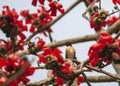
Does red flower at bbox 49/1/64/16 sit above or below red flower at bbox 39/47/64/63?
above

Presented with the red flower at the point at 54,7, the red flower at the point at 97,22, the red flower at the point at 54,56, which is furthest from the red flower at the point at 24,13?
the red flower at the point at 54,56

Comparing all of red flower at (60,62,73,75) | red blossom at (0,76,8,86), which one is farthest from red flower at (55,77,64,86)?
red blossom at (0,76,8,86)

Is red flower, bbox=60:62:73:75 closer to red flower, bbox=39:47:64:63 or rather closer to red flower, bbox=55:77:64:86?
red flower, bbox=39:47:64:63

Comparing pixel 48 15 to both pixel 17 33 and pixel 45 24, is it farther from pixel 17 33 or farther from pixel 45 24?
pixel 17 33

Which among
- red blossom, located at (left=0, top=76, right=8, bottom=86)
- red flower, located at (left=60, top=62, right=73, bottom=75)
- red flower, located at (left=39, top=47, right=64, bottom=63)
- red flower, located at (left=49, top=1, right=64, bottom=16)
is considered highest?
red flower, located at (left=49, top=1, right=64, bottom=16)

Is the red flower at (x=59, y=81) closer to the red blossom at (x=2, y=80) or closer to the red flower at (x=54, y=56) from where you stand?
the red flower at (x=54, y=56)

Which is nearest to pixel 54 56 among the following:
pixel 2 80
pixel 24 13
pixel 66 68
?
pixel 66 68

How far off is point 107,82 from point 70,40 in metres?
0.92

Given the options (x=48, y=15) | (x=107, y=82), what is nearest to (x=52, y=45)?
(x=107, y=82)

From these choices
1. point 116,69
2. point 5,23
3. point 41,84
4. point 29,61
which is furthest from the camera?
point 116,69

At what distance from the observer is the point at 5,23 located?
354 centimetres

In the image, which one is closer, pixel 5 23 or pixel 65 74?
pixel 65 74

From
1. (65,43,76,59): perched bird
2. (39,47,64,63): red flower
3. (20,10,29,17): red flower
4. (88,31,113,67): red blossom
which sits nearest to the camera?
(88,31,113,67): red blossom

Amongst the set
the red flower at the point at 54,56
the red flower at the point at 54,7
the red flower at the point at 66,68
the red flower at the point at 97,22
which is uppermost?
the red flower at the point at 54,7
